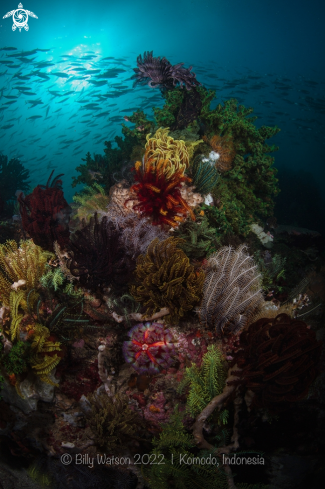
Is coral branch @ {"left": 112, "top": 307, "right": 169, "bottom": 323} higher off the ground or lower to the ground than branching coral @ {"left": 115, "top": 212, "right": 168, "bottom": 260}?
lower

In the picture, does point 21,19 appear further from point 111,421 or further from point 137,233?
point 111,421

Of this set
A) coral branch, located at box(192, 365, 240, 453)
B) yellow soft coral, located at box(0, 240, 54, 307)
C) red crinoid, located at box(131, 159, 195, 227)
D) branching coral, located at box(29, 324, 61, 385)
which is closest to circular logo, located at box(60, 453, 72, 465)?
branching coral, located at box(29, 324, 61, 385)

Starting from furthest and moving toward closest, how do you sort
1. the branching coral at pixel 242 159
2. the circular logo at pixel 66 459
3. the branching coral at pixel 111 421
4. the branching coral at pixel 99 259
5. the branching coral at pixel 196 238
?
the branching coral at pixel 242 159 < the branching coral at pixel 196 238 < the branching coral at pixel 99 259 < the circular logo at pixel 66 459 < the branching coral at pixel 111 421

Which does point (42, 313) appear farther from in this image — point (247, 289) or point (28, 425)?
point (247, 289)

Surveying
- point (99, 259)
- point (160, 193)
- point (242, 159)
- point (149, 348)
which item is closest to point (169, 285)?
point (149, 348)

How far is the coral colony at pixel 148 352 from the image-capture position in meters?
2.76

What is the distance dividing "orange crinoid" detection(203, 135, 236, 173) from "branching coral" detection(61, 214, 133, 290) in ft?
15.1

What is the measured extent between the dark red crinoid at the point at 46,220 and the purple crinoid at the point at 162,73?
219 inches

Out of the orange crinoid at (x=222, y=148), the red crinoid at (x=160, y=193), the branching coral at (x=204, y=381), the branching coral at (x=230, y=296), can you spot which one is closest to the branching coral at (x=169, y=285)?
the branching coral at (x=230, y=296)

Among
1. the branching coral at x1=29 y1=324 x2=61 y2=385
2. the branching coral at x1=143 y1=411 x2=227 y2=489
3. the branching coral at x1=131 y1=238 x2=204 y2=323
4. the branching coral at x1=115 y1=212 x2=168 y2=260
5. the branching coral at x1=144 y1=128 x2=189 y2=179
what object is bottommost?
the branching coral at x1=143 y1=411 x2=227 y2=489

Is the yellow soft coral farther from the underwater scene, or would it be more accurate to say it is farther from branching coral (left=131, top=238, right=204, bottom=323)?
branching coral (left=131, top=238, right=204, bottom=323)

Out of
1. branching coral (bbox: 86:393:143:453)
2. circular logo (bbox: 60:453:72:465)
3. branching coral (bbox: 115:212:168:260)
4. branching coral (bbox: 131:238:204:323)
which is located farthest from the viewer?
branching coral (bbox: 115:212:168:260)

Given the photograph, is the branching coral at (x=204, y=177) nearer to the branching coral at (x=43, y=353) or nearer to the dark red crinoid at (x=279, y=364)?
the dark red crinoid at (x=279, y=364)

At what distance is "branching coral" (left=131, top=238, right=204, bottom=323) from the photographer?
3.08m
